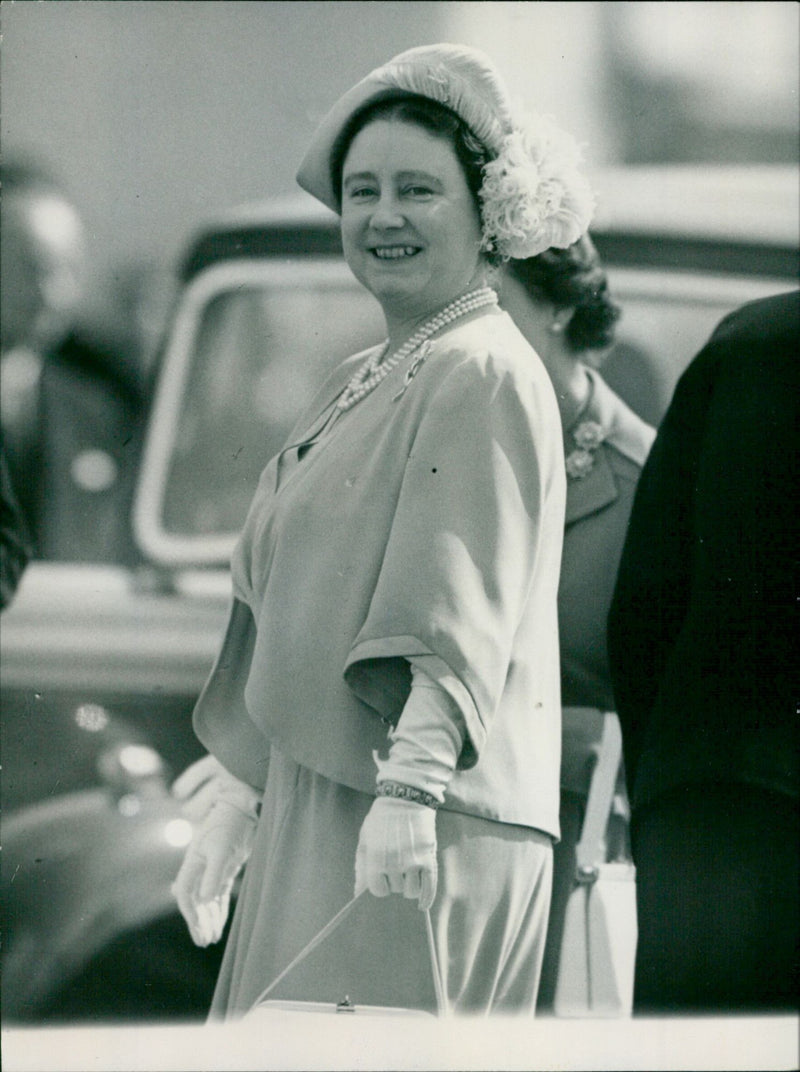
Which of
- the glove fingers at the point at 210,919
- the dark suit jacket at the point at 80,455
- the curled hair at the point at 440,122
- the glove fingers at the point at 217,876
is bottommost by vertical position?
the glove fingers at the point at 210,919

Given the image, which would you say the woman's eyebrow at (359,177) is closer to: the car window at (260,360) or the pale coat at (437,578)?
the pale coat at (437,578)

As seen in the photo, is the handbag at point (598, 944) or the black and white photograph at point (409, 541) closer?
the black and white photograph at point (409, 541)

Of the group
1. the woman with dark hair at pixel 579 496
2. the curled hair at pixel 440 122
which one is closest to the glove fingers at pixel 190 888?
the woman with dark hair at pixel 579 496

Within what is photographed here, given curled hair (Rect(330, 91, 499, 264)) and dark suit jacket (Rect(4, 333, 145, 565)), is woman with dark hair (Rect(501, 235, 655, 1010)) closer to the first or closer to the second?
curled hair (Rect(330, 91, 499, 264))

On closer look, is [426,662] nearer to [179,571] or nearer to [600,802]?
[600,802]

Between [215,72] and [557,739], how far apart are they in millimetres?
1302

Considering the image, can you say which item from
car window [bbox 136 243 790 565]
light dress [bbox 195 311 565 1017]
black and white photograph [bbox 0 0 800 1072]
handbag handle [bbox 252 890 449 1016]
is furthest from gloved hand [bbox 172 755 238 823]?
car window [bbox 136 243 790 565]

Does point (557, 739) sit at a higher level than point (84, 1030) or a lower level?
higher

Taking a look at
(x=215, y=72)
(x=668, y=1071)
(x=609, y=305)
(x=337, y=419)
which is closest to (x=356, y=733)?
(x=337, y=419)

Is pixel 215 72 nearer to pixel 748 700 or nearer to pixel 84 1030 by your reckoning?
pixel 748 700

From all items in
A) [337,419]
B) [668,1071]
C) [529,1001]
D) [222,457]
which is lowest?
[668,1071]

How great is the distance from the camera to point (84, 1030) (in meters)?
2.54

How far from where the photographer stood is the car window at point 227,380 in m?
2.94

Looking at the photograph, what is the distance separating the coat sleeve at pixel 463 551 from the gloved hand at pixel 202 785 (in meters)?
0.37
